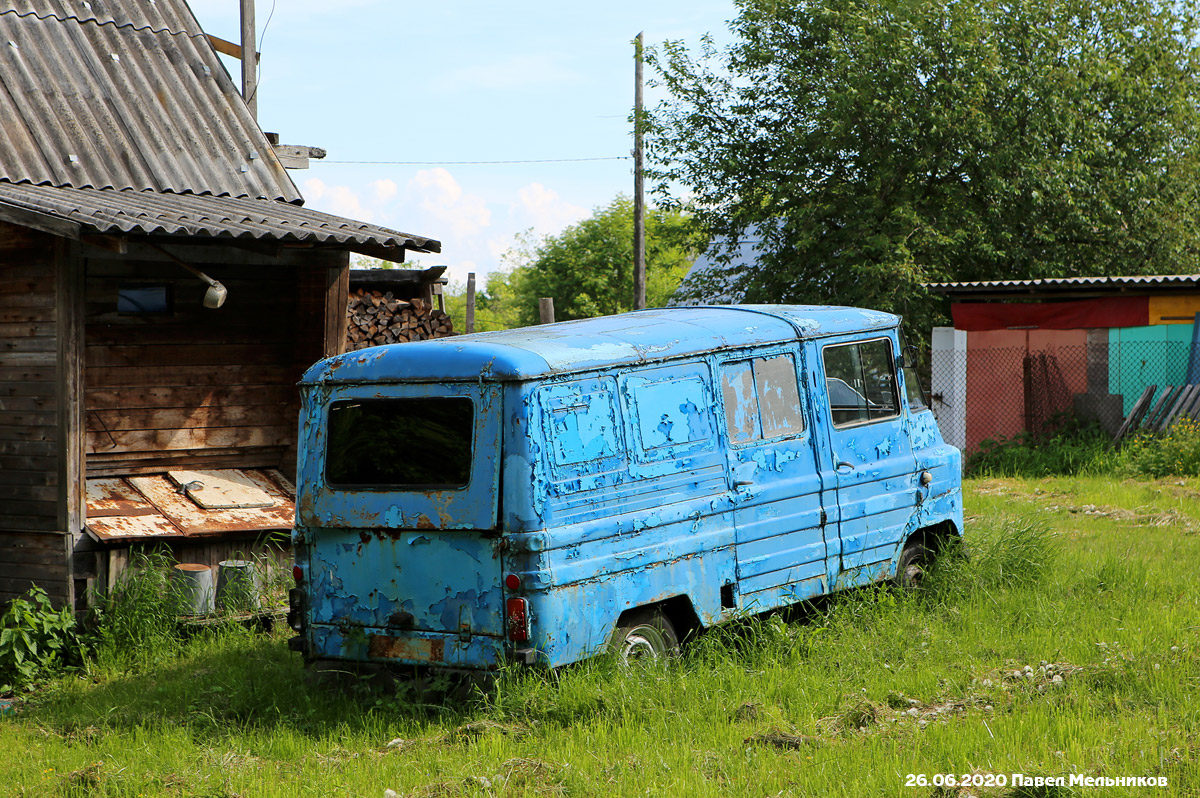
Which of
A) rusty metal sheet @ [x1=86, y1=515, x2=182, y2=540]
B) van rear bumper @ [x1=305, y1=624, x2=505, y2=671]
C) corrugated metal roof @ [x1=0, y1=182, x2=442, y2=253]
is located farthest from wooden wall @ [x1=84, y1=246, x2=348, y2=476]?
van rear bumper @ [x1=305, y1=624, x2=505, y2=671]

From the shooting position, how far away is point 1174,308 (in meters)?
16.1

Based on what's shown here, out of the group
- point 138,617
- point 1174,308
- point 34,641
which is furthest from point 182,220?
point 1174,308

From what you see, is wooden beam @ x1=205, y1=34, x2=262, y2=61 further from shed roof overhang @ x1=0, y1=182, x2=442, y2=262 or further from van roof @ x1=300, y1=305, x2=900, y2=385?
van roof @ x1=300, y1=305, x2=900, y2=385

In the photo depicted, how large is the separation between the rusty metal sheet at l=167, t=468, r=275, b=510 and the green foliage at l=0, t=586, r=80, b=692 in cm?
130

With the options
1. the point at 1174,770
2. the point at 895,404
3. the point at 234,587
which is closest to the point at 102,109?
the point at 234,587

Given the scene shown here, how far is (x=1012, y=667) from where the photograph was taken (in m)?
6.14

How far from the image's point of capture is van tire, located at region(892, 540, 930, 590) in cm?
772

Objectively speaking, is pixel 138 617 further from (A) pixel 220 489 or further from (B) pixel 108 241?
(B) pixel 108 241

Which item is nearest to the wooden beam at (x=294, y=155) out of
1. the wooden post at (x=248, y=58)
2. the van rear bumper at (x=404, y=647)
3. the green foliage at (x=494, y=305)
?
the wooden post at (x=248, y=58)

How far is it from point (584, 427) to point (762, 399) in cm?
147

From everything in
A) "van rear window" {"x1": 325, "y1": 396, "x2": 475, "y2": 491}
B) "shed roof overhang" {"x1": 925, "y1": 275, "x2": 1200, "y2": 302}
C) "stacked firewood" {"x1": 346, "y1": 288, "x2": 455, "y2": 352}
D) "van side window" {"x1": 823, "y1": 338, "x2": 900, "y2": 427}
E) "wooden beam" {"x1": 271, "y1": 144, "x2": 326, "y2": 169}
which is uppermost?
"wooden beam" {"x1": 271, "y1": 144, "x2": 326, "y2": 169}

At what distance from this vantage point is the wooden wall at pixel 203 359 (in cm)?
857

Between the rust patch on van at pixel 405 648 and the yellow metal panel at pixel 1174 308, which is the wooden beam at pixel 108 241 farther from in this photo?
the yellow metal panel at pixel 1174 308

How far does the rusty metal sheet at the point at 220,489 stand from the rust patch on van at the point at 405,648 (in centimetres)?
325
